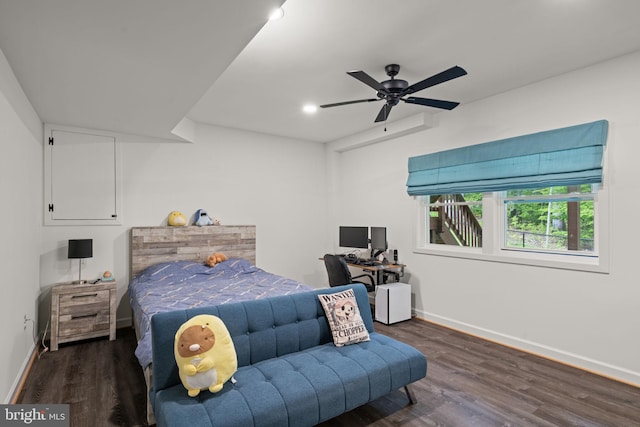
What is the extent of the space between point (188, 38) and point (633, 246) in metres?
3.62

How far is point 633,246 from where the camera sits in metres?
2.76

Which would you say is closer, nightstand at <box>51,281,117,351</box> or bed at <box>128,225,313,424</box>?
bed at <box>128,225,313,424</box>

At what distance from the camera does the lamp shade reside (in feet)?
12.0

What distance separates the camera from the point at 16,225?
8.66 feet

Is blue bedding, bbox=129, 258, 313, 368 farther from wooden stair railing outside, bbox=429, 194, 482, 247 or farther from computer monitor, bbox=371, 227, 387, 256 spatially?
wooden stair railing outside, bbox=429, 194, 482, 247

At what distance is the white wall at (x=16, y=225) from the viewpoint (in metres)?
2.29

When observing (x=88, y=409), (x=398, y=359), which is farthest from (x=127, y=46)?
(x=398, y=359)

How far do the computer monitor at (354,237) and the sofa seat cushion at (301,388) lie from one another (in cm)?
254

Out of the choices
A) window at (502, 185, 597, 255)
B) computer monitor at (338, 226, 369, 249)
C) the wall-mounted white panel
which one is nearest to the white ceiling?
the wall-mounted white panel

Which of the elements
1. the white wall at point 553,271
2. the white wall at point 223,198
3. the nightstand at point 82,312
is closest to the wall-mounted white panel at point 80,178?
the white wall at point 223,198

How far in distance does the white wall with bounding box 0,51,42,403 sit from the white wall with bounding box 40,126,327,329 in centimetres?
60

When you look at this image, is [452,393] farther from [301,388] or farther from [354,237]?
[354,237]

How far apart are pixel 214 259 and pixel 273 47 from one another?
110 inches

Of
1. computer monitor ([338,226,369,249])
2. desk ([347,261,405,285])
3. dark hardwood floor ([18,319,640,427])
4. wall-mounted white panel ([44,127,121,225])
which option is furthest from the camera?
computer monitor ([338,226,369,249])
